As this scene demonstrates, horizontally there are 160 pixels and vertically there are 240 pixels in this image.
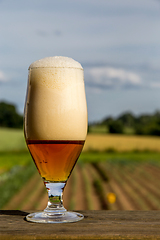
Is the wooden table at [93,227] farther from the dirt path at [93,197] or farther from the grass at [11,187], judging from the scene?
the grass at [11,187]

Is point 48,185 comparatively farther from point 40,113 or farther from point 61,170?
point 40,113

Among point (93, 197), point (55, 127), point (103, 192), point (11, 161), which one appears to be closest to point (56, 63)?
point (55, 127)

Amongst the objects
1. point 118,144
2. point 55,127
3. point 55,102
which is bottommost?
point 118,144

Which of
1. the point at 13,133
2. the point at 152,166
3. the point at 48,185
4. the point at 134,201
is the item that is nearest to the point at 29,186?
the point at 134,201

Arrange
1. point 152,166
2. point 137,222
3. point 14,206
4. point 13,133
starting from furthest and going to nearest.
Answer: point 13,133
point 152,166
point 14,206
point 137,222

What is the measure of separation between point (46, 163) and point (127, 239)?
470 millimetres

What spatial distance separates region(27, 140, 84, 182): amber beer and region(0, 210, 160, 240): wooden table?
21cm

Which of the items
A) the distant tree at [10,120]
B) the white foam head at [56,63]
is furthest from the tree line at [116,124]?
the white foam head at [56,63]

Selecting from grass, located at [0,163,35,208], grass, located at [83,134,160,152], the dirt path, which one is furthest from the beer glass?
grass, located at [83,134,160,152]

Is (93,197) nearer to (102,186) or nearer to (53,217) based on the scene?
(102,186)

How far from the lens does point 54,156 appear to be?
1533 mm

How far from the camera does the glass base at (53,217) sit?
147cm

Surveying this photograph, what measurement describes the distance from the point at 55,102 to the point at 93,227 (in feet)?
1.70

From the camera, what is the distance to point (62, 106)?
5.06ft
